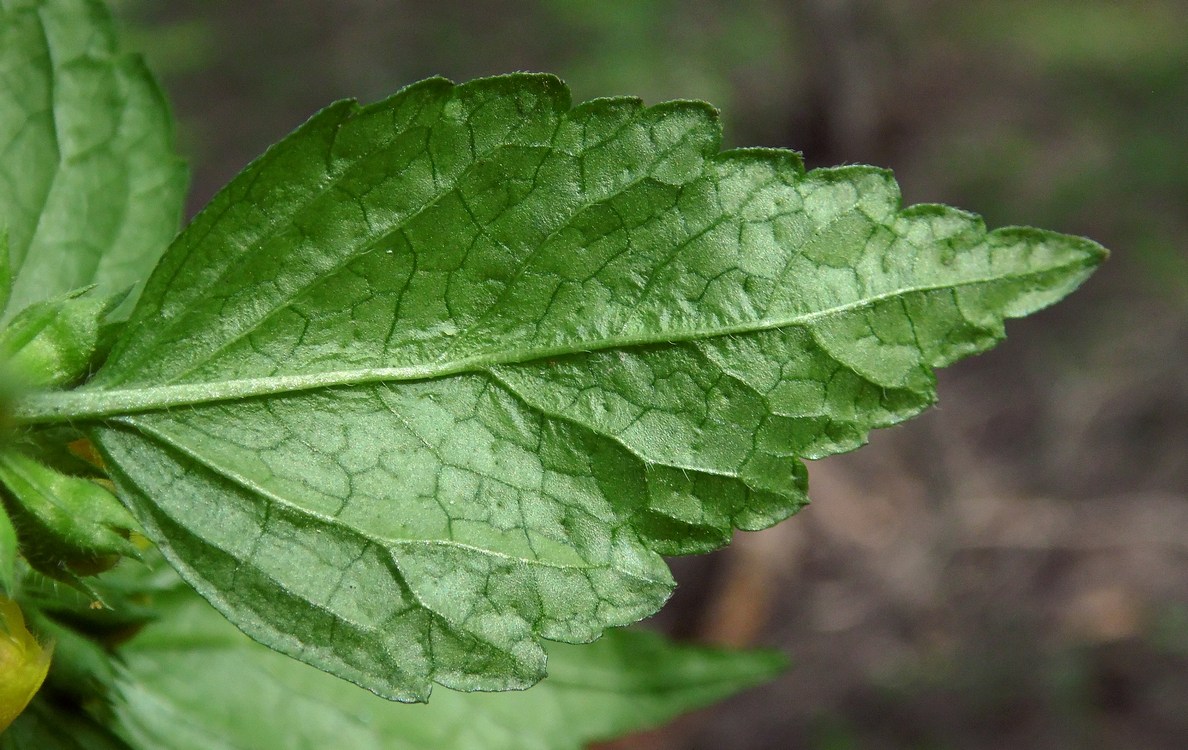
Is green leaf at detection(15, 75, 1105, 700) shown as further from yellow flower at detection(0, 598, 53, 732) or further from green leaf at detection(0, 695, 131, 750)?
green leaf at detection(0, 695, 131, 750)

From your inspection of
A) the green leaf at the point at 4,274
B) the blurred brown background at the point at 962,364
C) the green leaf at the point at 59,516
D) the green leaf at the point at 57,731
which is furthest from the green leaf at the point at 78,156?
the blurred brown background at the point at 962,364

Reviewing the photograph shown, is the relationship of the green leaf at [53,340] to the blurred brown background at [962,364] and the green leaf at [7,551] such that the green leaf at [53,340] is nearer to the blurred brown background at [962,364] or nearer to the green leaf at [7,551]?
the green leaf at [7,551]

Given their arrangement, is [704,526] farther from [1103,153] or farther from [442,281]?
[1103,153]

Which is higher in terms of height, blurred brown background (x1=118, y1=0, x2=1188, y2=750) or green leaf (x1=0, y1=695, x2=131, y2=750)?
blurred brown background (x1=118, y1=0, x2=1188, y2=750)

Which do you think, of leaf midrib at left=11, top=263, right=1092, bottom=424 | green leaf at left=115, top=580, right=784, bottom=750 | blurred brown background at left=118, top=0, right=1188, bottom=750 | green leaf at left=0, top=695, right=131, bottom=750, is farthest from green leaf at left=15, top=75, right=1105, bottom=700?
blurred brown background at left=118, top=0, right=1188, bottom=750

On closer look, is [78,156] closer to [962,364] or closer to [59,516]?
[59,516]

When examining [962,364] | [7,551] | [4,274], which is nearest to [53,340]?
[4,274]
